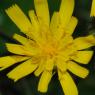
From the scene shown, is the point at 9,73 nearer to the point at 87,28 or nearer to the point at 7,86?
the point at 7,86

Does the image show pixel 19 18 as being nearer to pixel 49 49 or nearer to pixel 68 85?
pixel 49 49

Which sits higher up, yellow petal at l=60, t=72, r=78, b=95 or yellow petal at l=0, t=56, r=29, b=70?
yellow petal at l=0, t=56, r=29, b=70

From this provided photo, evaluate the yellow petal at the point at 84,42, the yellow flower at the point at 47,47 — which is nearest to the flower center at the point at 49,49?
the yellow flower at the point at 47,47

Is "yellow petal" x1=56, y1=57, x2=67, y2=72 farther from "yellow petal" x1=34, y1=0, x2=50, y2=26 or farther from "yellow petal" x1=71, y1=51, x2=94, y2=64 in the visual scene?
"yellow petal" x1=34, y1=0, x2=50, y2=26

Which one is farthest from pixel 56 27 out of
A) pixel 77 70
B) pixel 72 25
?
pixel 77 70

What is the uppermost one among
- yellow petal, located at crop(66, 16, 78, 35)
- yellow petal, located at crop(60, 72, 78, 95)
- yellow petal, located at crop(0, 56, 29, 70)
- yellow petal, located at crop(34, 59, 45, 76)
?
yellow petal, located at crop(66, 16, 78, 35)

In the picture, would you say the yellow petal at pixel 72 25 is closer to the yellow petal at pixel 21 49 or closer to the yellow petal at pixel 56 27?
the yellow petal at pixel 56 27

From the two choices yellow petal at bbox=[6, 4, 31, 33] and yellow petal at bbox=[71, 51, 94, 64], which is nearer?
yellow petal at bbox=[71, 51, 94, 64]

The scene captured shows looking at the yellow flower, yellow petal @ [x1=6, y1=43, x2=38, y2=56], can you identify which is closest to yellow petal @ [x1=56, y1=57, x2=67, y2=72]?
the yellow flower
